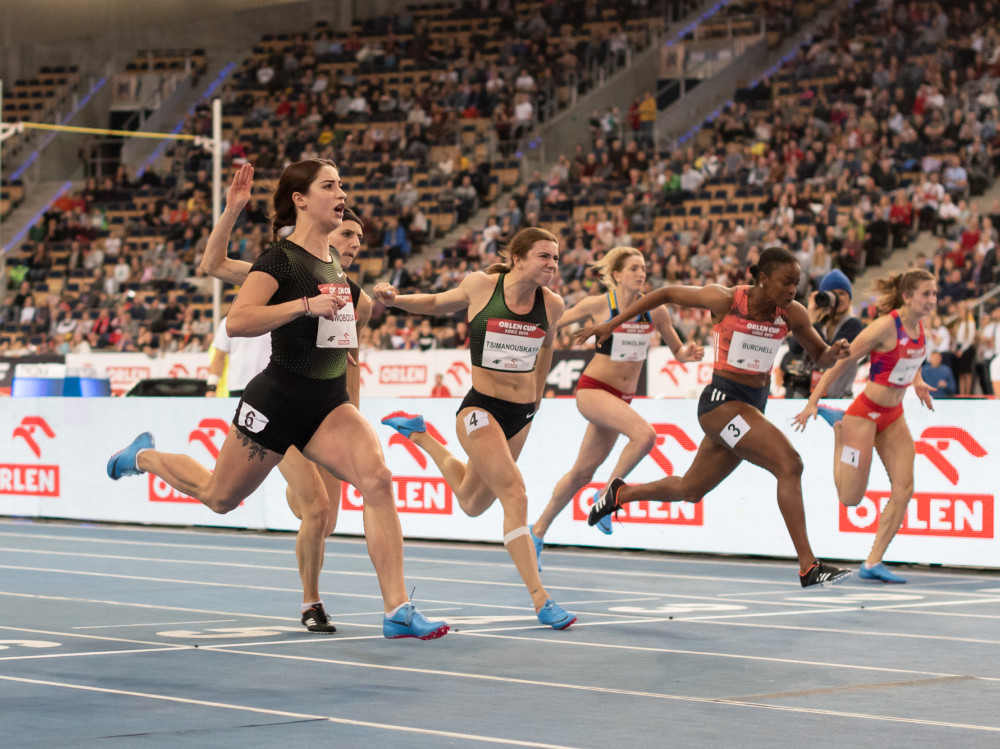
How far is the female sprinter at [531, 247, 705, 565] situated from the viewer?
11.4 metres

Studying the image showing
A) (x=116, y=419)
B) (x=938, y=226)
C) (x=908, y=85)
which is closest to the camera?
(x=116, y=419)

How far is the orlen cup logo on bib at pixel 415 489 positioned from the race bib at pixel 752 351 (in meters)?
5.86

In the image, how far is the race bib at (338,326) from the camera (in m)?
7.37

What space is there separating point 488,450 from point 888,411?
3.79 m

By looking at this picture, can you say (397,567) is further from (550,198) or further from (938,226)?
(550,198)

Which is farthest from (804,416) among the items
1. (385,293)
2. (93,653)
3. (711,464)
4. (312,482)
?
(93,653)

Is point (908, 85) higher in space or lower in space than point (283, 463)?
higher

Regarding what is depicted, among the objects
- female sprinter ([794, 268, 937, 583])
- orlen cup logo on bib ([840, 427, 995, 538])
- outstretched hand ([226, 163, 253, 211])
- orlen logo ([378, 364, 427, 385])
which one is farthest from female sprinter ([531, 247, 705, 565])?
orlen logo ([378, 364, 427, 385])

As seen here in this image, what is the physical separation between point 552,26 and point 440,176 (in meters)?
6.76

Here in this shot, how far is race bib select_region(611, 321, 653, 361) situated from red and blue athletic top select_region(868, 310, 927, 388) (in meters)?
1.72

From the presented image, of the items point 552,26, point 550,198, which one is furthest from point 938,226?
point 552,26

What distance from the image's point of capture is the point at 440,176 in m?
33.3

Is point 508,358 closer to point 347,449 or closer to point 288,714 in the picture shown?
point 347,449

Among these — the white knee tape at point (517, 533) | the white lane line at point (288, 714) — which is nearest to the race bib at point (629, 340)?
the white knee tape at point (517, 533)
